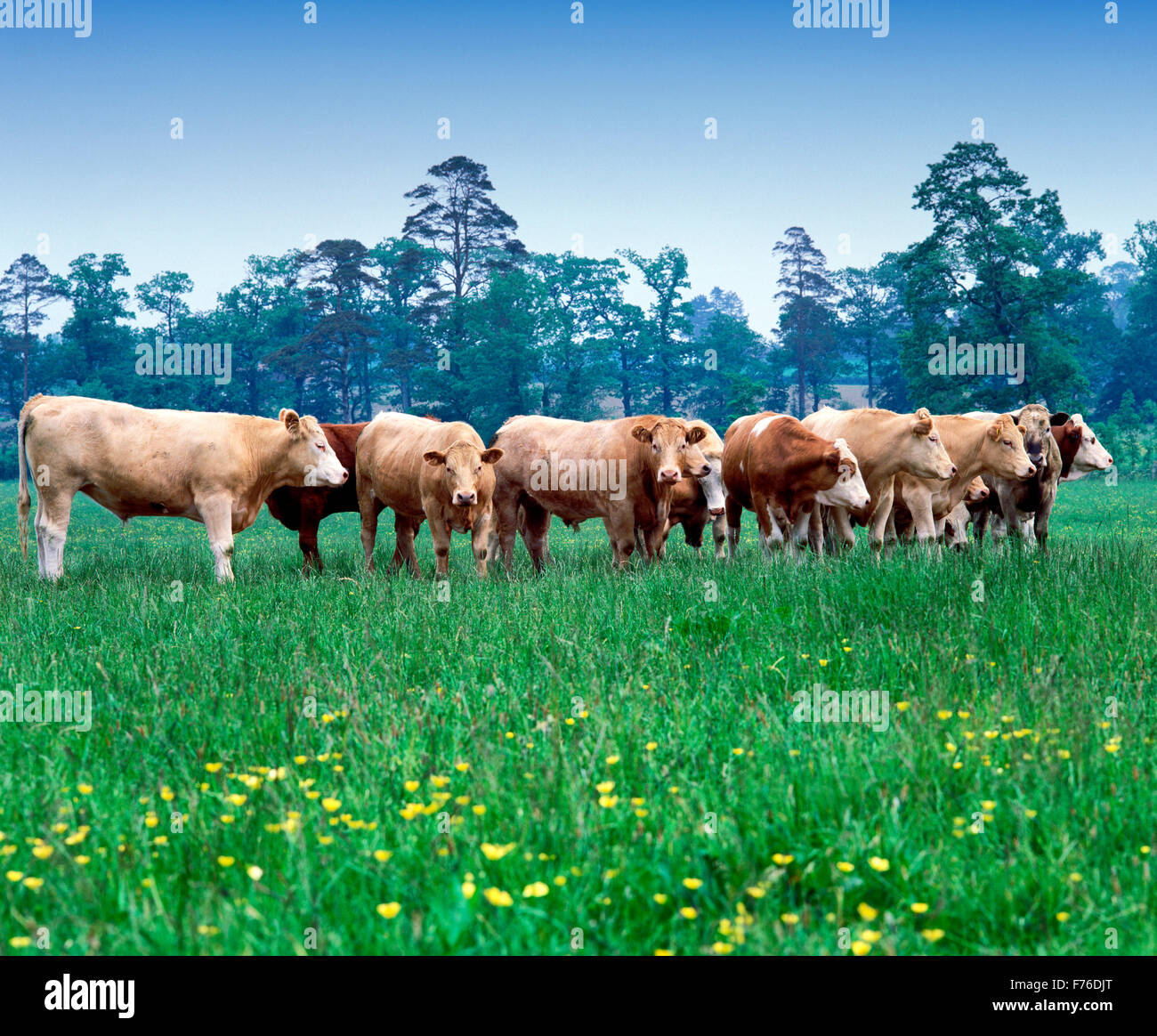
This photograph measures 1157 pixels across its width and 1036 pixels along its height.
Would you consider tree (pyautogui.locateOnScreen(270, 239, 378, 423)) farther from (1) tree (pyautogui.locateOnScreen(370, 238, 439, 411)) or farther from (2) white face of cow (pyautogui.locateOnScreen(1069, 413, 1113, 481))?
(2) white face of cow (pyautogui.locateOnScreen(1069, 413, 1113, 481))

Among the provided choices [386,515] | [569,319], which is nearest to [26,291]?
[569,319]

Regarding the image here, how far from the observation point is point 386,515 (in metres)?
28.3

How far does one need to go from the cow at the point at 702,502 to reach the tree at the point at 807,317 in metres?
62.5

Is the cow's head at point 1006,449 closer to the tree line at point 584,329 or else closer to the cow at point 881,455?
the cow at point 881,455

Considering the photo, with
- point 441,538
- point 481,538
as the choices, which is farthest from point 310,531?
point 481,538

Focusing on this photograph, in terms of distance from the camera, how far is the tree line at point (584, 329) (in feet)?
143

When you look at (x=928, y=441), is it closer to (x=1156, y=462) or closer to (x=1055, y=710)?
(x=1055, y=710)

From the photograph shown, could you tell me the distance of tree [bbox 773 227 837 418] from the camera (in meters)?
76.0

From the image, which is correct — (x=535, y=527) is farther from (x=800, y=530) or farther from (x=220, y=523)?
(x=220, y=523)

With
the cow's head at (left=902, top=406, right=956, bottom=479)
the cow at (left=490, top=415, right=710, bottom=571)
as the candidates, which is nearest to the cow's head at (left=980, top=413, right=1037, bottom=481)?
the cow's head at (left=902, top=406, right=956, bottom=479)

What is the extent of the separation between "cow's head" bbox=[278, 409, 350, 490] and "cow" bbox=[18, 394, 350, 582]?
24 cm

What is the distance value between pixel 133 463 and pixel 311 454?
196 cm

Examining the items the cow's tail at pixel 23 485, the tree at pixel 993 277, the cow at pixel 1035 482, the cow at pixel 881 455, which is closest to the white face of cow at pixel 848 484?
the cow at pixel 881 455

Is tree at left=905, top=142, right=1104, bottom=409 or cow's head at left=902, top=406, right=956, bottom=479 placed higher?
tree at left=905, top=142, right=1104, bottom=409
